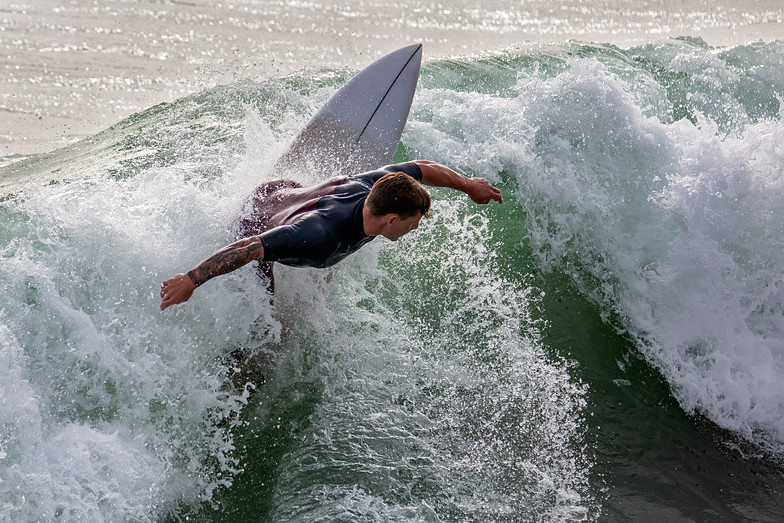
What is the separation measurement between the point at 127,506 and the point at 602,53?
23.7ft

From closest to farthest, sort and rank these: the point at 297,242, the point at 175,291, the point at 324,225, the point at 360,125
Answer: the point at 175,291
the point at 297,242
the point at 324,225
the point at 360,125

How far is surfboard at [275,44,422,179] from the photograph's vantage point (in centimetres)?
482

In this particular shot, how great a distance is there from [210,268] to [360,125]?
2.41 m

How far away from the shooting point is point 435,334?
428cm

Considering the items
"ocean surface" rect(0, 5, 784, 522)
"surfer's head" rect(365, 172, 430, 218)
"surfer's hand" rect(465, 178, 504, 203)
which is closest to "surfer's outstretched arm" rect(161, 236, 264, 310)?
"surfer's head" rect(365, 172, 430, 218)

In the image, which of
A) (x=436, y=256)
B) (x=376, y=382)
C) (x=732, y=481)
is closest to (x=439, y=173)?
(x=436, y=256)

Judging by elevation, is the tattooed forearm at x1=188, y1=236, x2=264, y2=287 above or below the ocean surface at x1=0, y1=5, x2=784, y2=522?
above

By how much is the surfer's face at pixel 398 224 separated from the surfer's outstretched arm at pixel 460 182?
715 mm

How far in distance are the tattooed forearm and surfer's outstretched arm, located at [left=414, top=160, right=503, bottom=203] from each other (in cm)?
130

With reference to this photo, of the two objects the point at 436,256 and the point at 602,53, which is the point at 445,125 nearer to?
the point at 436,256

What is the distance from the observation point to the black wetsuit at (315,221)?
312 cm

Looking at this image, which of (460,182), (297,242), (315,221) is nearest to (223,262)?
(297,242)

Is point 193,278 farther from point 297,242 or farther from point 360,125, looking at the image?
point 360,125

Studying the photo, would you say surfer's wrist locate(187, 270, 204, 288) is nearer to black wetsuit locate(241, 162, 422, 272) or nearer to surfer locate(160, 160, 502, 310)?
surfer locate(160, 160, 502, 310)
